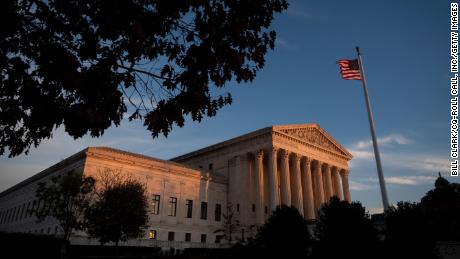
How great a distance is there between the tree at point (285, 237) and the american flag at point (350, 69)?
14771 mm

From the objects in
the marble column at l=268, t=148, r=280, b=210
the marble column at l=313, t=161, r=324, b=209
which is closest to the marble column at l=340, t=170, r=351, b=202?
the marble column at l=313, t=161, r=324, b=209

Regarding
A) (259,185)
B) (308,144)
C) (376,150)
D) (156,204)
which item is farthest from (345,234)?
(308,144)

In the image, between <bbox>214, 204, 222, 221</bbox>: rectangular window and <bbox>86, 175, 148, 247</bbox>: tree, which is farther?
<bbox>214, 204, 222, 221</bbox>: rectangular window

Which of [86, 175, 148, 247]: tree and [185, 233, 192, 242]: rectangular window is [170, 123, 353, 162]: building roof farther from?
[86, 175, 148, 247]: tree

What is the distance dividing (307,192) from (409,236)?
3484cm

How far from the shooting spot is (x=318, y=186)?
53906mm

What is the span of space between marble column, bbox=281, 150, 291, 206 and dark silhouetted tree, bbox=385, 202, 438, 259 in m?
29.1

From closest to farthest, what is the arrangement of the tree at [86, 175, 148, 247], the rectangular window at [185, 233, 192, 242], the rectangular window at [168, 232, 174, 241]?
1. the tree at [86, 175, 148, 247]
2. the rectangular window at [168, 232, 174, 241]
3. the rectangular window at [185, 233, 192, 242]

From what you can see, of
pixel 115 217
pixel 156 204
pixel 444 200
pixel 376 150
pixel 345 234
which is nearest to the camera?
pixel 345 234

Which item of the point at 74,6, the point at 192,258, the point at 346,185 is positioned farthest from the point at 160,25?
the point at 346,185

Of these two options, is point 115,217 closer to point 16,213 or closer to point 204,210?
point 204,210

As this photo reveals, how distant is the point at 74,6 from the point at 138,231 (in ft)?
80.2

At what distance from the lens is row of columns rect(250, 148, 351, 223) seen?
46.4 m

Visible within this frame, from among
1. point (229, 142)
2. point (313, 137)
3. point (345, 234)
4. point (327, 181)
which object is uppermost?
point (313, 137)
